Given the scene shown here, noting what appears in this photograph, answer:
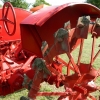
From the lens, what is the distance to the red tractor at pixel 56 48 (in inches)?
61.7

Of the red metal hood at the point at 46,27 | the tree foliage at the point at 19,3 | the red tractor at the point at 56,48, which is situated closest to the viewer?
the red tractor at the point at 56,48

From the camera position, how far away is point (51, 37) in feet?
7.20

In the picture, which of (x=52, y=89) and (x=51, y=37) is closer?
(x=51, y=37)

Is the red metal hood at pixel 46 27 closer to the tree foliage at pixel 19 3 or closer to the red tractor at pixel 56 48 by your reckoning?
the red tractor at pixel 56 48

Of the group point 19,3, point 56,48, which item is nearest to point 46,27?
point 56,48

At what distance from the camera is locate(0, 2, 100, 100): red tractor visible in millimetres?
1566

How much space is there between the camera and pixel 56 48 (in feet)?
5.21

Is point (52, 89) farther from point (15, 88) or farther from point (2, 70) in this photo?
point (2, 70)

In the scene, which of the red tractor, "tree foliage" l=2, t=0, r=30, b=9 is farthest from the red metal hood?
"tree foliage" l=2, t=0, r=30, b=9

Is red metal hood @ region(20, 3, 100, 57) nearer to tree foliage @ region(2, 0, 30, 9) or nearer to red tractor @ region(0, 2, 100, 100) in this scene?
red tractor @ region(0, 2, 100, 100)

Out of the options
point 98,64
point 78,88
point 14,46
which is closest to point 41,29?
point 78,88

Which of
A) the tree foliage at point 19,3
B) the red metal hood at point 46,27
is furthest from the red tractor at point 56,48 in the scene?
the tree foliage at point 19,3

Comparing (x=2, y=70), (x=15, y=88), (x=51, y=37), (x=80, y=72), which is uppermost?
(x=51, y=37)

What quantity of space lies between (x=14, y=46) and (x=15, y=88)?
1.15 m
